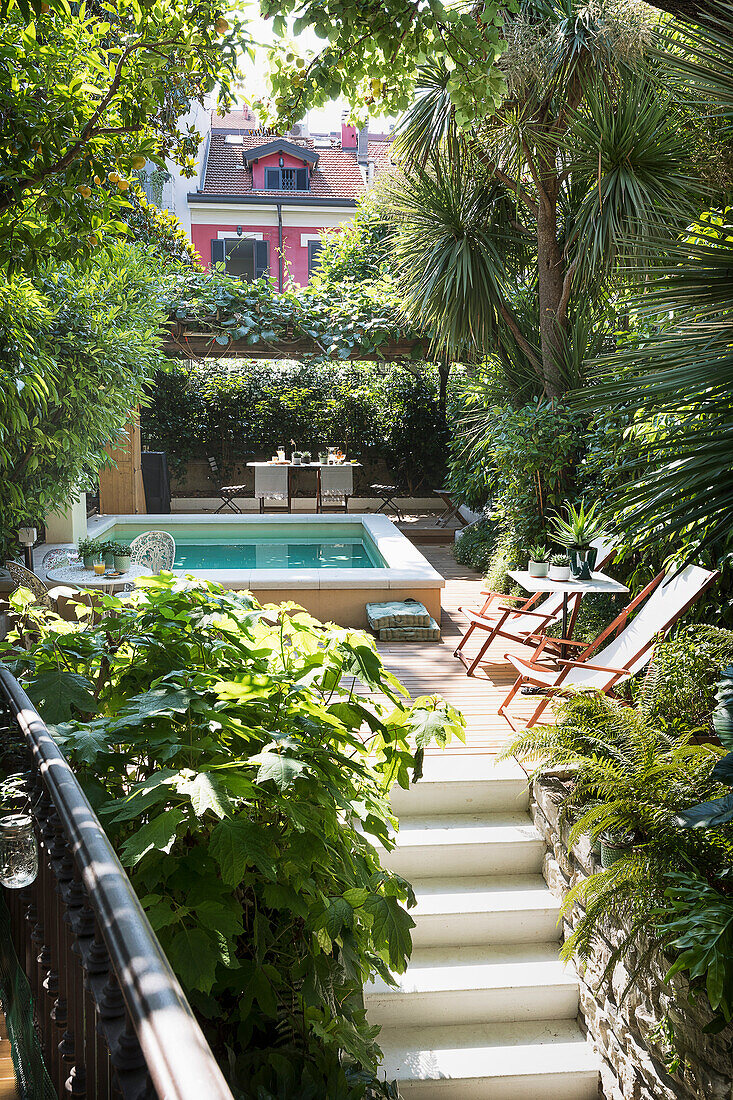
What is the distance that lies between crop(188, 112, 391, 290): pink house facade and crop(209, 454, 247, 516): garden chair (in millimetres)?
8440

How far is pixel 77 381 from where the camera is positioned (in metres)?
7.28

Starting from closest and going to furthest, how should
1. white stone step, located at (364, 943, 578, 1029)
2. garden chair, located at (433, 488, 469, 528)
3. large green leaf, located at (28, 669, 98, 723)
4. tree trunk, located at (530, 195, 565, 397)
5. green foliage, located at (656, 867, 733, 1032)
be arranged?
large green leaf, located at (28, 669, 98, 723) < green foliage, located at (656, 867, 733, 1032) < white stone step, located at (364, 943, 578, 1029) < tree trunk, located at (530, 195, 565, 397) < garden chair, located at (433, 488, 469, 528)

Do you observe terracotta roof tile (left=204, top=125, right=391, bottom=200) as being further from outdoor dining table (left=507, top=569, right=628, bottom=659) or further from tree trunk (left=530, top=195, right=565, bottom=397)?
outdoor dining table (left=507, top=569, right=628, bottom=659)

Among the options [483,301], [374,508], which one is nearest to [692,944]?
[483,301]

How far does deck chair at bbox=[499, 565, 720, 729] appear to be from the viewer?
182 inches

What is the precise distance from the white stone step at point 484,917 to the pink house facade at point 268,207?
1985 cm

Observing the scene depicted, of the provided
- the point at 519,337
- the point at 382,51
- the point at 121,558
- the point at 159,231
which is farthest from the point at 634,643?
the point at 159,231

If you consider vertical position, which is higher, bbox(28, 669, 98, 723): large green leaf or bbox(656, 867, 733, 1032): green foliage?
bbox(28, 669, 98, 723): large green leaf

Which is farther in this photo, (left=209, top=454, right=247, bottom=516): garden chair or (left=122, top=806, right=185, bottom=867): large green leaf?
(left=209, top=454, right=247, bottom=516): garden chair

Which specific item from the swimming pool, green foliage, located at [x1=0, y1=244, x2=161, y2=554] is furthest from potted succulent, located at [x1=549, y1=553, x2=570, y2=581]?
the swimming pool

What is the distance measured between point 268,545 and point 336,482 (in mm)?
2492

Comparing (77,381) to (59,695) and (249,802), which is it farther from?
Answer: (249,802)

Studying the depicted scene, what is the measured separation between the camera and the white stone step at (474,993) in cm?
371

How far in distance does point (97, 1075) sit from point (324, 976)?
2.82 feet
